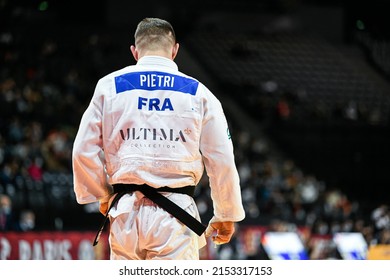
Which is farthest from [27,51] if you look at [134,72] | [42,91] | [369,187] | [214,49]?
[134,72]

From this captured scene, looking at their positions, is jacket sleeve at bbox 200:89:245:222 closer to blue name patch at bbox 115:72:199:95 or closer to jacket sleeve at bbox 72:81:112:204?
blue name patch at bbox 115:72:199:95

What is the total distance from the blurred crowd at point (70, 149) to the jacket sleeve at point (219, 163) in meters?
10.1

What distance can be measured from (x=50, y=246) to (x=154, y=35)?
32.1 feet

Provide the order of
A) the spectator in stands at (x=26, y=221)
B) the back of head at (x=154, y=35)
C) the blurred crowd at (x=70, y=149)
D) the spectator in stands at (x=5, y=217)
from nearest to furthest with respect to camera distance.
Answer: the back of head at (x=154, y=35) → the spectator in stands at (x=5, y=217) → the spectator in stands at (x=26, y=221) → the blurred crowd at (x=70, y=149)

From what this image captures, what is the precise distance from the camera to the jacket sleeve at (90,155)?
181 inches

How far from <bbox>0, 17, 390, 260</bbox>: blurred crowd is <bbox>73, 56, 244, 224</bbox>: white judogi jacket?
997cm

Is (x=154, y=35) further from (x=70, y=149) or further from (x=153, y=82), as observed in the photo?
(x=70, y=149)

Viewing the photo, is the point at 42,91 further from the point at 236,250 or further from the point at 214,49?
the point at 214,49

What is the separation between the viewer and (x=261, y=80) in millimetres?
28844

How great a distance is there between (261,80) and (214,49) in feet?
7.27
